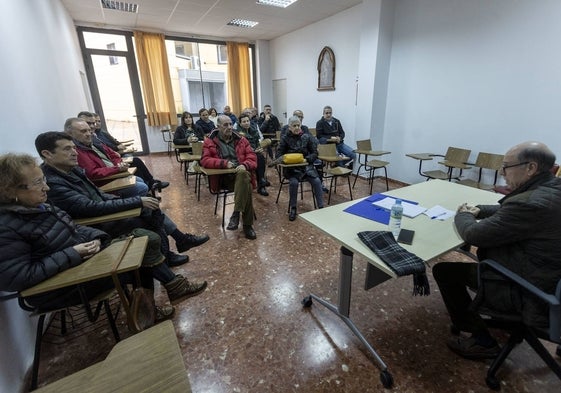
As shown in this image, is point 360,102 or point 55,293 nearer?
point 55,293

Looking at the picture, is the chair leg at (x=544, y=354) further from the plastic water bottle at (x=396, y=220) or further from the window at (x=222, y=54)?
the window at (x=222, y=54)

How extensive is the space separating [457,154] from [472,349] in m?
2.91

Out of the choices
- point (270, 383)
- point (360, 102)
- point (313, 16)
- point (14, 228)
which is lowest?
point (270, 383)

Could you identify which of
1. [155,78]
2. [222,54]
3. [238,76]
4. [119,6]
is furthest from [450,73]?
[155,78]

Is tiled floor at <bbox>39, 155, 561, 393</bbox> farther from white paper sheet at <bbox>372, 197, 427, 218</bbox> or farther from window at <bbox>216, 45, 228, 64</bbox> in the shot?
window at <bbox>216, 45, 228, 64</bbox>

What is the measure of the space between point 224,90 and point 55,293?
7531mm

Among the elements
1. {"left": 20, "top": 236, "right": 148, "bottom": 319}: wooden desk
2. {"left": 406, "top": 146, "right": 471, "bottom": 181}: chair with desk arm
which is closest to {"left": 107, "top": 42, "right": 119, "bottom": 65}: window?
{"left": 20, "top": 236, "right": 148, "bottom": 319}: wooden desk

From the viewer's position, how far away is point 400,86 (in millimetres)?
4367

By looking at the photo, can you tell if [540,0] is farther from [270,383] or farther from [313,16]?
[270,383]

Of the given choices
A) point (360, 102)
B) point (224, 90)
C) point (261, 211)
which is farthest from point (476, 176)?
point (224, 90)

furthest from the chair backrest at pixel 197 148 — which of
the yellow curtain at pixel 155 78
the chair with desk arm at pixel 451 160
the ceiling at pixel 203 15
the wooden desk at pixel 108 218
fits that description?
the yellow curtain at pixel 155 78

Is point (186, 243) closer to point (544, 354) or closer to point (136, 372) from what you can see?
point (136, 372)

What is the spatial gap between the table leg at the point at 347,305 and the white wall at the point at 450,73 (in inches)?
120

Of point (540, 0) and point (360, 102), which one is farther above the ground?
point (540, 0)
